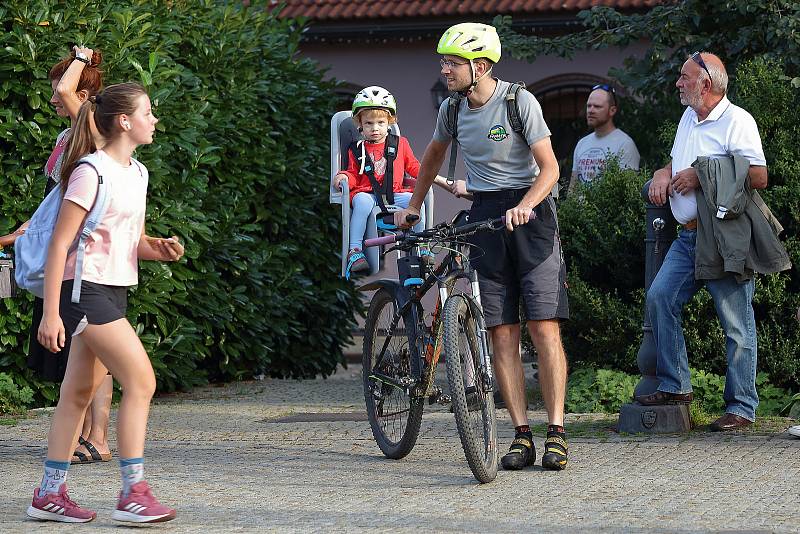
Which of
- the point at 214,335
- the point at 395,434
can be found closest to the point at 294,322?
the point at 214,335

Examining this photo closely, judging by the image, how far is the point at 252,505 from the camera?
6.00 m

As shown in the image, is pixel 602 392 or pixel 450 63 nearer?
pixel 450 63

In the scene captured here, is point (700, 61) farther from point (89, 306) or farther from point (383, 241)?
point (89, 306)

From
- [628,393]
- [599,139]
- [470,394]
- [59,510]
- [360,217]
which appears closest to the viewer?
[59,510]

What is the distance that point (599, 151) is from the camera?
36.8 feet

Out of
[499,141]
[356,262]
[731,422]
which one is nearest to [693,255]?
[731,422]

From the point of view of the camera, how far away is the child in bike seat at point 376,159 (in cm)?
861

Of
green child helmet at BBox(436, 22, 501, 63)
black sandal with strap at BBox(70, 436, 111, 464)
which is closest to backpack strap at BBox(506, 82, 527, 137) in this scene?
green child helmet at BBox(436, 22, 501, 63)

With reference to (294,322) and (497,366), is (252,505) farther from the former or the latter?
(294,322)

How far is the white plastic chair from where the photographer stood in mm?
8336

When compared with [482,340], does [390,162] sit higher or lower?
higher

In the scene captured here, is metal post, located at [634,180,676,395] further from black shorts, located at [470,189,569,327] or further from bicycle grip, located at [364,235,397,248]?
bicycle grip, located at [364,235,397,248]

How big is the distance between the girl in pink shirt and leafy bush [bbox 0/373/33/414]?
11.3 feet

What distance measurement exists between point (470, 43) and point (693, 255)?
6.43ft
